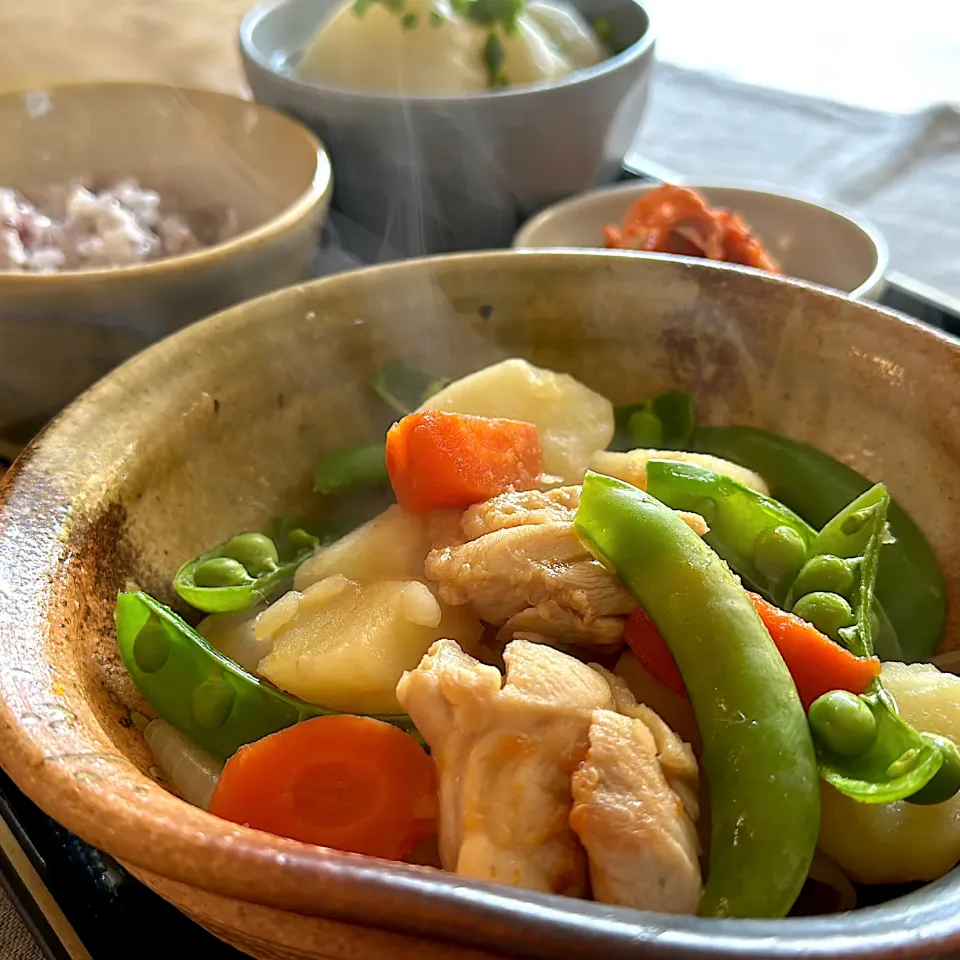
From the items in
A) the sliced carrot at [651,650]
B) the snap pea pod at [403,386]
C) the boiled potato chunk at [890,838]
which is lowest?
the snap pea pod at [403,386]

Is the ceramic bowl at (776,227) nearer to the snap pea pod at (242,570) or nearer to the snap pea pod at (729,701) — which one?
the snap pea pod at (242,570)

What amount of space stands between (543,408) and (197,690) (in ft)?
1.68

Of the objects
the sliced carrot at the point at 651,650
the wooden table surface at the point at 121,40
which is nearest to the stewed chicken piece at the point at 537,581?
the sliced carrot at the point at 651,650

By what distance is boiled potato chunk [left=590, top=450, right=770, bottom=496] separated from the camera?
113cm

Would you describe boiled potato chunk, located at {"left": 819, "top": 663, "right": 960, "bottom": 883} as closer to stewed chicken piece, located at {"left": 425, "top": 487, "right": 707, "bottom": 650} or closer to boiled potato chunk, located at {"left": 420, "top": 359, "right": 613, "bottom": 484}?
stewed chicken piece, located at {"left": 425, "top": 487, "right": 707, "bottom": 650}

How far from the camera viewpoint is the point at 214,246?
171 centimetres

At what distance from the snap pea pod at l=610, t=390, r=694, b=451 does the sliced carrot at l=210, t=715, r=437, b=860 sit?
0.54 metres

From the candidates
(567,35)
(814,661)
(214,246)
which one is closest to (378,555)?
(814,661)

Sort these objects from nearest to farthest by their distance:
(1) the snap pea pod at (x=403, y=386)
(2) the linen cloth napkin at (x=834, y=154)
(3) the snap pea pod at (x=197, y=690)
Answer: (3) the snap pea pod at (x=197, y=690) → (1) the snap pea pod at (x=403, y=386) → (2) the linen cloth napkin at (x=834, y=154)

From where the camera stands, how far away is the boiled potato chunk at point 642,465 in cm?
113

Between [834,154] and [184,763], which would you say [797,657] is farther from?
[834,154]

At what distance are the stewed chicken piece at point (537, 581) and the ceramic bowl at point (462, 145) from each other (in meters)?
1.03

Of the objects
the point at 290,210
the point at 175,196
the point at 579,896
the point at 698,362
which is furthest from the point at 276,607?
the point at 175,196

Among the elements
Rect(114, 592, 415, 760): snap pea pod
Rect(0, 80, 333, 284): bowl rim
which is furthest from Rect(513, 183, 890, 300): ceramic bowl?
Rect(114, 592, 415, 760): snap pea pod
